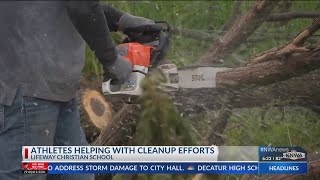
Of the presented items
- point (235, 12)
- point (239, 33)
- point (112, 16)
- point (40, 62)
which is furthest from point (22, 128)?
point (235, 12)

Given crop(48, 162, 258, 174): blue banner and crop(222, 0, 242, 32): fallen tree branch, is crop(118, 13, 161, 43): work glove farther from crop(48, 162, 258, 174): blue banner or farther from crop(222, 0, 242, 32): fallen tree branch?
crop(222, 0, 242, 32): fallen tree branch

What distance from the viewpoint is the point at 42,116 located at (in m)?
2.18

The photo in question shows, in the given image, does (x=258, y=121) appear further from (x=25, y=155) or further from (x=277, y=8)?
(x=25, y=155)

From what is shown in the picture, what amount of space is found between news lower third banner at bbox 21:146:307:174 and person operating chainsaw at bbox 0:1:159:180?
9cm

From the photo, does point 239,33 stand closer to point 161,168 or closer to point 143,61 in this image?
point 143,61

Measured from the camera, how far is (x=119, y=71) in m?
2.27

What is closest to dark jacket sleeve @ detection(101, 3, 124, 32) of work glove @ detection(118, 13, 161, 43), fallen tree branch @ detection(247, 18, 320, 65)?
work glove @ detection(118, 13, 161, 43)

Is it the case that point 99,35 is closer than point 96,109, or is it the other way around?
point 99,35

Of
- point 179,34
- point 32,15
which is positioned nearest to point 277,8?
point 179,34

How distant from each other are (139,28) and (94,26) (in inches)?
16.4

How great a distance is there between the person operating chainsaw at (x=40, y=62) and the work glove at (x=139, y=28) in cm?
23

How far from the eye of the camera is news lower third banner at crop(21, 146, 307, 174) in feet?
6.74

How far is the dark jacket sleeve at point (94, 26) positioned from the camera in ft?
6.61

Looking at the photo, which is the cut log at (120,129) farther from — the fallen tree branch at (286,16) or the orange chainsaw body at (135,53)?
the fallen tree branch at (286,16)
